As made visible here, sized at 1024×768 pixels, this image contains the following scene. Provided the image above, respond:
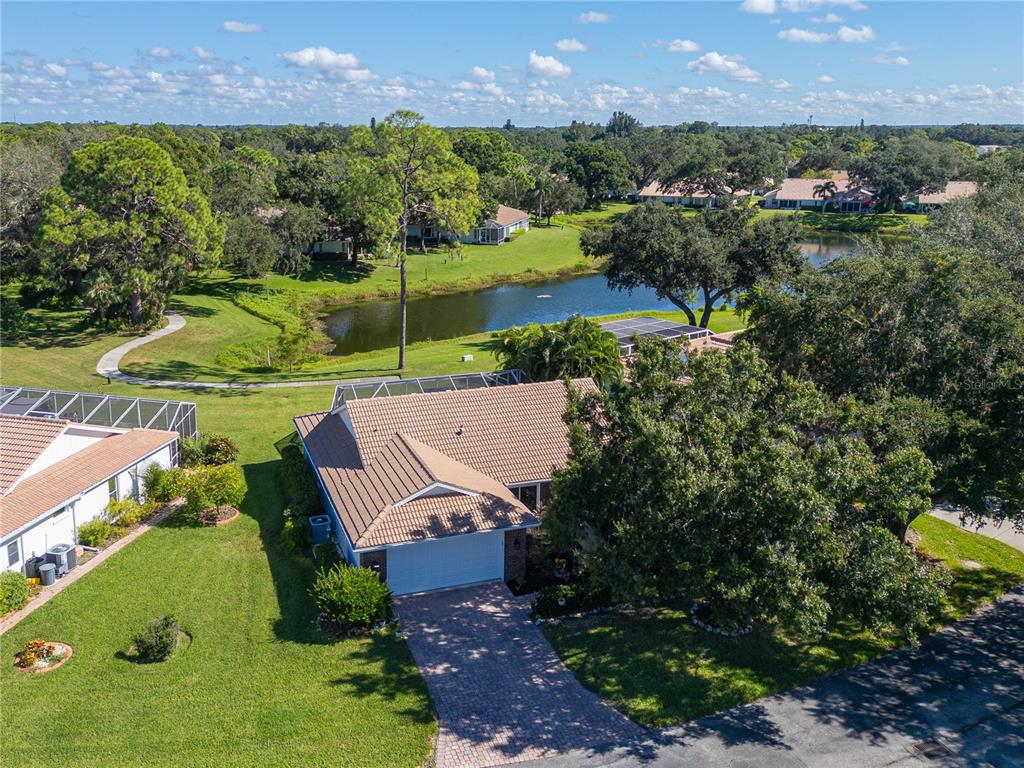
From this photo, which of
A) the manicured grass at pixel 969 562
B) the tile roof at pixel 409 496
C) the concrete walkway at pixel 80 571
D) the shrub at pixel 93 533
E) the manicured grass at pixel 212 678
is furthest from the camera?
the shrub at pixel 93 533

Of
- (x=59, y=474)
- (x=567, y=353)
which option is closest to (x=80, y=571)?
(x=59, y=474)

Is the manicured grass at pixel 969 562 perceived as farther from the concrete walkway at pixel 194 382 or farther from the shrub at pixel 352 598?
the concrete walkway at pixel 194 382

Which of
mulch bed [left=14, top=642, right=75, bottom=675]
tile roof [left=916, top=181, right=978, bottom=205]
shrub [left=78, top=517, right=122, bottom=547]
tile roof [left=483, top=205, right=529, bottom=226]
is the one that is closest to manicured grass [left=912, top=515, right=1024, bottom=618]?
mulch bed [left=14, top=642, right=75, bottom=675]

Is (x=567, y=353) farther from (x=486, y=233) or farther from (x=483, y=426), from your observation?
(x=486, y=233)

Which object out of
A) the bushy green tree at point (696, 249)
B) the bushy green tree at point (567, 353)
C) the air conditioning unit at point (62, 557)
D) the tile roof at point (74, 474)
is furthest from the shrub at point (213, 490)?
the bushy green tree at point (696, 249)

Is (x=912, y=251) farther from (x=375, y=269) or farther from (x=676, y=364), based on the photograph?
(x=375, y=269)

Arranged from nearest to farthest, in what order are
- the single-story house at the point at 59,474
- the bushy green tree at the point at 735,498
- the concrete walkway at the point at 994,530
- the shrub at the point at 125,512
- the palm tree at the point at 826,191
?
the bushy green tree at the point at 735,498
the single-story house at the point at 59,474
the shrub at the point at 125,512
the concrete walkway at the point at 994,530
the palm tree at the point at 826,191
